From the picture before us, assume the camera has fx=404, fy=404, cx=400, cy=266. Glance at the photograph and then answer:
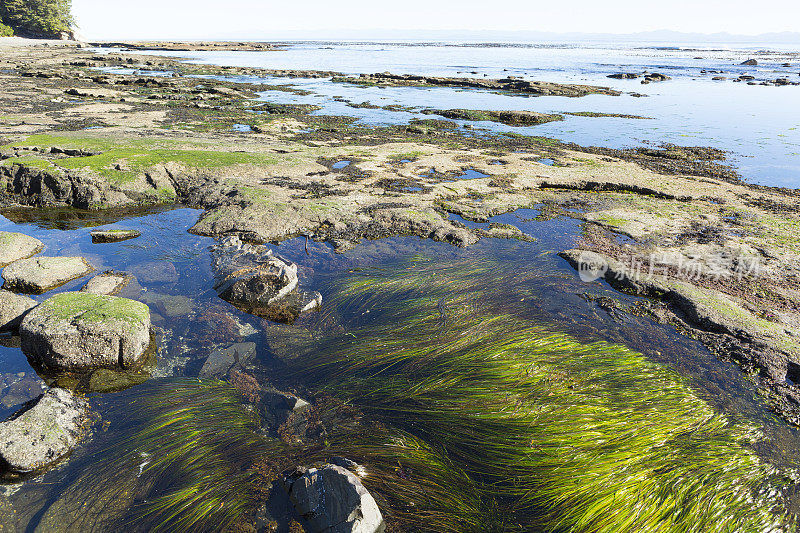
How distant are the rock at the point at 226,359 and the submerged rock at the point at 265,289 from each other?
705 millimetres

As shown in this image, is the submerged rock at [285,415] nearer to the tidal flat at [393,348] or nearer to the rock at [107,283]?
the tidal flat at [393,348]

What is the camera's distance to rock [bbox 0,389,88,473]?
3517 millimetres

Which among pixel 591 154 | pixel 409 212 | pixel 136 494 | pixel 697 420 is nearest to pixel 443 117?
pixel 591 154

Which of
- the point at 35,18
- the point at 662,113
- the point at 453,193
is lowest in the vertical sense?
the point at 453,193

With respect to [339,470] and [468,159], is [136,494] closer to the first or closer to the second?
[339,470]

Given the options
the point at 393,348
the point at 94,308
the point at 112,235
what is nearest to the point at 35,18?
the point at 112,235

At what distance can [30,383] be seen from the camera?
14.8 feet

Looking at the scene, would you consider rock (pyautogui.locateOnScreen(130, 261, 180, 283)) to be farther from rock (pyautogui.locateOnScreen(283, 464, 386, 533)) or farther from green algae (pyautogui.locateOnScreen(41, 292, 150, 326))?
rock (pyautogui.locateOnScreen(283, 464, 386, 533))

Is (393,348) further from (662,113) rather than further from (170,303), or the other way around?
(662,113)

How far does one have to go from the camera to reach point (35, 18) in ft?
241

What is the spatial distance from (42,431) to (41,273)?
3.58m

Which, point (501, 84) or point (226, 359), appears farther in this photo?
point (501, 84)

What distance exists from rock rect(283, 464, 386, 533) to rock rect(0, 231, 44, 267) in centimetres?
674

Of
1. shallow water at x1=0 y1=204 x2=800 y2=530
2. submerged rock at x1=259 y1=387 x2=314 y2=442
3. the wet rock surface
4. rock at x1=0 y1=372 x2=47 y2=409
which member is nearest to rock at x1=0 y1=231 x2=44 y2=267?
shallow water at x1=0 y1=204 x2=800 y2=530
